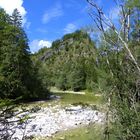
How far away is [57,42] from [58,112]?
157 m

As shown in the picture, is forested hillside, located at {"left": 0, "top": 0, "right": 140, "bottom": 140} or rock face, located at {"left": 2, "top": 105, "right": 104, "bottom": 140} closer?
forested hillside, located at {"left": 0, "top": 0, "right": 140, "bottom": 140}

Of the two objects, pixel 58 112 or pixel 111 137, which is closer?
pixel 111 137

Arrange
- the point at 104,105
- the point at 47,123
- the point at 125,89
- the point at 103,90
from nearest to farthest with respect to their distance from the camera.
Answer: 1. the point at 125,89
2. the point at 104,105
3. the point at 103,90
4. the point at 47,123

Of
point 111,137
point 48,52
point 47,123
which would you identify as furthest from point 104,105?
point 48,52

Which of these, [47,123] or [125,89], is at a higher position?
[125,89]

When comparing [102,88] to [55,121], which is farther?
[55,121]

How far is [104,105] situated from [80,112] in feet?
58.8

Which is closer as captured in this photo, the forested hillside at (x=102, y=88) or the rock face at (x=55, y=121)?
the forested hillside at (x=102, y=88)

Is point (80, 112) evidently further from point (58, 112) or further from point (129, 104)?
point (129, 104)

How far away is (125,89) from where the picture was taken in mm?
12828

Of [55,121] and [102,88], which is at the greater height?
[102,88]

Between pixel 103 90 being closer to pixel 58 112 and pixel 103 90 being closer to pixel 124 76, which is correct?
pixel 124 76

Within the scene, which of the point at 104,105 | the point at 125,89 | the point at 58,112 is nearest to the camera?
the point at 125,89

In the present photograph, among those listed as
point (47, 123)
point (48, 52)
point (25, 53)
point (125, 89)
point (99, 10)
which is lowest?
point (47, 123)
